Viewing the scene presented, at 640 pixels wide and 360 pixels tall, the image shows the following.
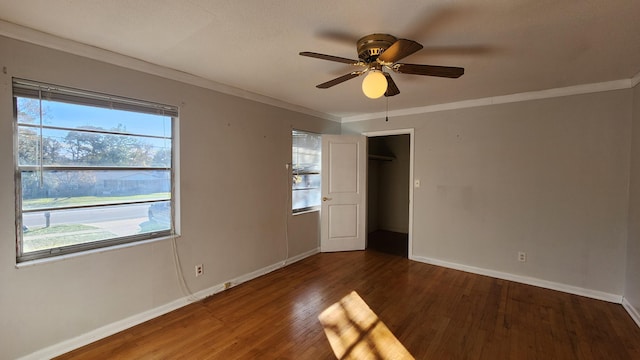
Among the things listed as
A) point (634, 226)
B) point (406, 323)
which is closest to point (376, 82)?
point (406, 323)

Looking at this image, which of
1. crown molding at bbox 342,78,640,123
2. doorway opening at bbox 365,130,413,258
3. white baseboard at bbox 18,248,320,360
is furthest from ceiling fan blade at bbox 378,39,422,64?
doorway opening at bbox 365,130,413,258

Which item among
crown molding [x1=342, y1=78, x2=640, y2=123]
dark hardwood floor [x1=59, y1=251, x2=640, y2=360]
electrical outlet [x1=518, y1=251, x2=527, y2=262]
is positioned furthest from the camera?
electrical outlet [x1=518, y1=251, x2=527, y2=262]

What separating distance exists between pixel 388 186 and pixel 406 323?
4020 mm

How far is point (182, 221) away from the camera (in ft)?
9.12

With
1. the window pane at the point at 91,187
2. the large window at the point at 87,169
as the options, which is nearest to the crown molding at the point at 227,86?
the large window at the point at 87,169

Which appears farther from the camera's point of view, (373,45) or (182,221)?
(182,221)

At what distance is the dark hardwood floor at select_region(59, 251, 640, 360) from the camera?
83.4 inches

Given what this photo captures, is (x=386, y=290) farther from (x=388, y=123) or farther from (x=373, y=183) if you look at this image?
(x=373, y=183)

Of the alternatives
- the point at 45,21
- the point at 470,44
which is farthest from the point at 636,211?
the point at 45,21

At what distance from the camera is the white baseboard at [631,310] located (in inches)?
99.0

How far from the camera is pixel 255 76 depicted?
2842 millimetres

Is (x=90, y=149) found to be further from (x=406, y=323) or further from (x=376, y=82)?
(x=406, y=323)

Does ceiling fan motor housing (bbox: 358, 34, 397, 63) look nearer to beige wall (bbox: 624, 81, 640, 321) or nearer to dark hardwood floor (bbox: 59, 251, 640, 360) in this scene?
dark hardwood floor (bbox: 59, 251, 640, 360)

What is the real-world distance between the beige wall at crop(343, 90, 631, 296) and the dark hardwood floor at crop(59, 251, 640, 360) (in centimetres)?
40
